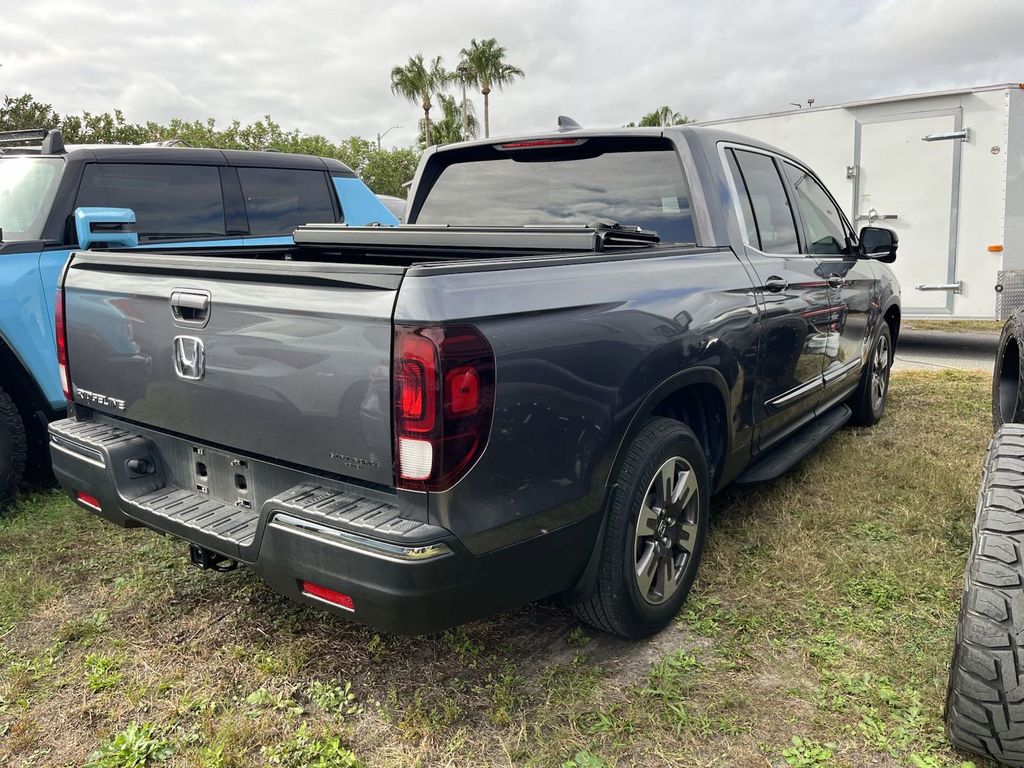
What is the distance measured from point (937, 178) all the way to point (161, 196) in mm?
7655

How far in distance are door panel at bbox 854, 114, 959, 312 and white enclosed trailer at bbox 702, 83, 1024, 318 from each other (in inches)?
0.4

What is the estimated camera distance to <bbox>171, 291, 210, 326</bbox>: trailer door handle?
243 cm

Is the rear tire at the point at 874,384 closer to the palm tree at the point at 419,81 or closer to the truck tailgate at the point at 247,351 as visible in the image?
the truck tailgate at the point at 247,351

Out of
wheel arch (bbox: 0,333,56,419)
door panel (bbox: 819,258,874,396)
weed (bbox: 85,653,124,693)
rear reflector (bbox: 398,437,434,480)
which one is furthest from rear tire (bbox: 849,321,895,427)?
wheel arch (bbox: 0,333,56,419)

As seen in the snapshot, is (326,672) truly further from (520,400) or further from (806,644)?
(806,644)

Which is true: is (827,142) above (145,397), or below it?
above

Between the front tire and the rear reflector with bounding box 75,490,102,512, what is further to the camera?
the rear reflector with bounding box 75,490,102,512

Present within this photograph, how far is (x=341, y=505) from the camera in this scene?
215 centimetres

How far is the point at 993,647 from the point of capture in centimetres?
205

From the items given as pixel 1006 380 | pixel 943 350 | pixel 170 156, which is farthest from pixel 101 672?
pixel 943 350

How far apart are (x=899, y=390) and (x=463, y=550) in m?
5.92

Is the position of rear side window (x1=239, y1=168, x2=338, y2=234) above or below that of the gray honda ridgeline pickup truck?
above

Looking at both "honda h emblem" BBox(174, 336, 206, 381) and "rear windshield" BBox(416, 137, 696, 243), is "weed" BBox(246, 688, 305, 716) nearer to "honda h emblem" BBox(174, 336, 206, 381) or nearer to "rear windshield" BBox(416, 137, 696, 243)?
"honda h emblem" BBox(174, 336, 206, 381)

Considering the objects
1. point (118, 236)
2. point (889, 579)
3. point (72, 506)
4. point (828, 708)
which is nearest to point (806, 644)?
point (828, 708)
